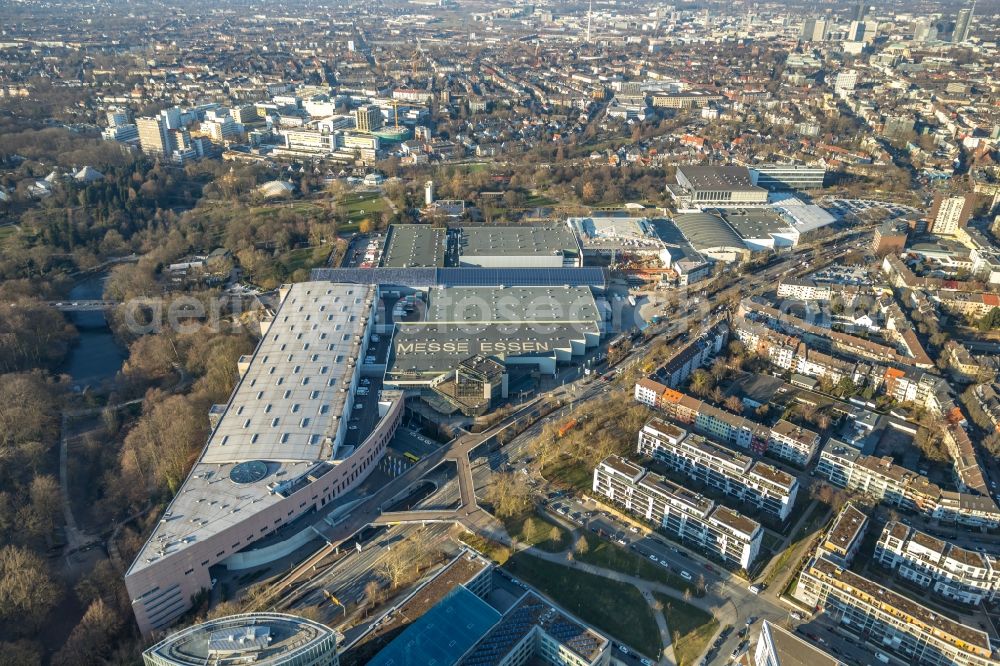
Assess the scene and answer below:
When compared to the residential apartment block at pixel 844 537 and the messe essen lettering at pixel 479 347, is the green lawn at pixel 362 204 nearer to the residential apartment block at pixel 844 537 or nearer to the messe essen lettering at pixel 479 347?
the messe essen lettering at pixel 479 347

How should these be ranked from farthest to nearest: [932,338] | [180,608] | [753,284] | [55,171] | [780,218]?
[55,171] < [780,218] < [753,284] < [932,338] < [180,608]

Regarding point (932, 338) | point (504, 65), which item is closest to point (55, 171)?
point (932, 338)

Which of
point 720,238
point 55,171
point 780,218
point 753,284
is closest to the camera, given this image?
point 753,284

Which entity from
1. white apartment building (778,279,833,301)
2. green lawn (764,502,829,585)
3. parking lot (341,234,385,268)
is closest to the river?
parking lot (341,234,385,268)

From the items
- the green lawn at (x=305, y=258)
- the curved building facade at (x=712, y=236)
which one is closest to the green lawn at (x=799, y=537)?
the curved building facade at (x=712, y=236)

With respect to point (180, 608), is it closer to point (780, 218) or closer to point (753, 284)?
point (753, 284)

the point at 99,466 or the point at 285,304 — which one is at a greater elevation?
the point at 285,304

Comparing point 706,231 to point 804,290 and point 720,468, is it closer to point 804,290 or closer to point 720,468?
point 804,290
